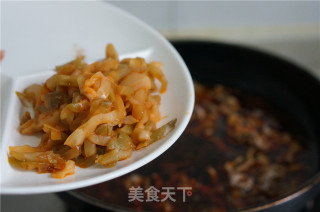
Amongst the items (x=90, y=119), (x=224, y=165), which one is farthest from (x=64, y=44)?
(x=224, y=165)

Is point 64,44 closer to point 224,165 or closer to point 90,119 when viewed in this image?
point 90,119

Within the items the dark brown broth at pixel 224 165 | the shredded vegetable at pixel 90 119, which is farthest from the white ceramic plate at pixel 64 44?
the dark brown broth at pixel 224 165

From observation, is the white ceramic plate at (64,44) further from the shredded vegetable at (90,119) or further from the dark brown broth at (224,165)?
the dark brown broth at (224,165)

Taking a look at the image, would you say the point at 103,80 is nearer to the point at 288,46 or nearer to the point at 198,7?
the point at 198,7

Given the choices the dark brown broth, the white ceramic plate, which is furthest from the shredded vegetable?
the dark brown broth

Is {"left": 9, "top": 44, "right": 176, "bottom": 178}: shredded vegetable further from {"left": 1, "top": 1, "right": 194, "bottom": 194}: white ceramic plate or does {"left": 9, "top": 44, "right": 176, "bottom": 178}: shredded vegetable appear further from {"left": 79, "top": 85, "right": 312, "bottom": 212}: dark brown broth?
{"left": 79, "top": 85, "right": 312, "bottom": 212}: dark brown broth
